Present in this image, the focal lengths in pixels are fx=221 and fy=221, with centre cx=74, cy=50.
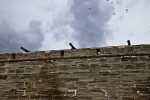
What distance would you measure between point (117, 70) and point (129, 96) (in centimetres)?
89

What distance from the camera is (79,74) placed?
24.2 ft

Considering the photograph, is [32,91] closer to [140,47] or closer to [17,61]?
[17,61]

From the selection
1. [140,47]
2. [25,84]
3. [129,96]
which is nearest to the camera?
[129,96]

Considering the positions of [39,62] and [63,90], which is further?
[39,62]

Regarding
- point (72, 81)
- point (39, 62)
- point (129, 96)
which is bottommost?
point (129, 96)

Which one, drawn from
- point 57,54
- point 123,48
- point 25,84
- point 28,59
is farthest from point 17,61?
point 123,48

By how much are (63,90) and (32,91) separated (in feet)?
3.64

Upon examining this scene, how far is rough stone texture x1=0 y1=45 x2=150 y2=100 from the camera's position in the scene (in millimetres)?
6859

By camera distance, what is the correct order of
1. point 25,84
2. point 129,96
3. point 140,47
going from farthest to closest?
point 25,84 < point 140,47 < point 129,96

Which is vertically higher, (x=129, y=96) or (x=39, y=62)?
(x=39, y=62)

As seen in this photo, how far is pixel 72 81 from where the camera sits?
7328 millimetres

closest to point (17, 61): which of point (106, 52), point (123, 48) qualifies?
point (106, 52)

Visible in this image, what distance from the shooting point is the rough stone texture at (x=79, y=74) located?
6859 millimetres

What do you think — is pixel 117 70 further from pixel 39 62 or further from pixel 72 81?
pixel 39 62
